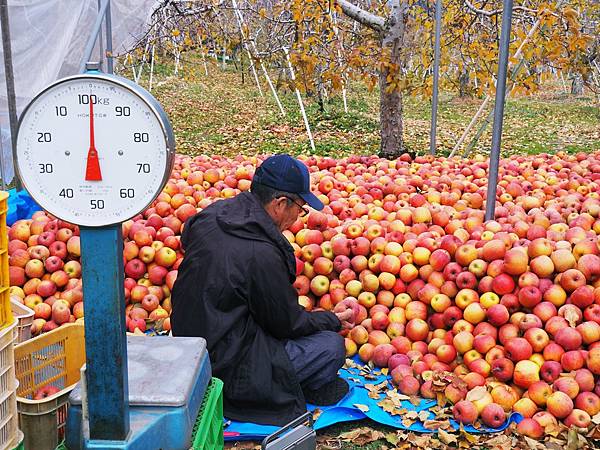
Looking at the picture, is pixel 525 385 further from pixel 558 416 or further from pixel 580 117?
pixel 580 117

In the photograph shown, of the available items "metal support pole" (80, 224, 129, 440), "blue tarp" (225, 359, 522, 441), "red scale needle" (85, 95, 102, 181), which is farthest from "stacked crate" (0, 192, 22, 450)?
"blue tarp" (225, 359, 522, 441)

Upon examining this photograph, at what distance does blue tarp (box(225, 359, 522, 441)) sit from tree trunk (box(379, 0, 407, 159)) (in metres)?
5.58

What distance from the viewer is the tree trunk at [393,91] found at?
8547 millimetres

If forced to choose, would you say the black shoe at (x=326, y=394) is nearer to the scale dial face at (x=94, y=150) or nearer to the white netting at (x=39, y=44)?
the scale dial face at (x=94, y=150)

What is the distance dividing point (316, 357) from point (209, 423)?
123 cm

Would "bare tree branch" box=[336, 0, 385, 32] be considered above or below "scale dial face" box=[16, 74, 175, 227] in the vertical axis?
above

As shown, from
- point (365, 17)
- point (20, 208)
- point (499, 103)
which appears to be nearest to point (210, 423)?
point (499, 103)

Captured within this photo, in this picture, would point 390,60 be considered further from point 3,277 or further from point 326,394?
point 3,277

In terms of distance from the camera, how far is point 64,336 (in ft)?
9.81

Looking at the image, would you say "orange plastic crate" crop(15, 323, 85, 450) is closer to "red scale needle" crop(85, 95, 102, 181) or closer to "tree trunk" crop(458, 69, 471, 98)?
"red scale needle" crop(85, 95, 102, 181)

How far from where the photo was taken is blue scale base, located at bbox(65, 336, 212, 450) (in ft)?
5.95

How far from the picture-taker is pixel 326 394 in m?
3.37

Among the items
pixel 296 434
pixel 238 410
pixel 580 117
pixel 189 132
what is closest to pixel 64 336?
pixel 238 410

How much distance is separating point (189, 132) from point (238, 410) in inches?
462
